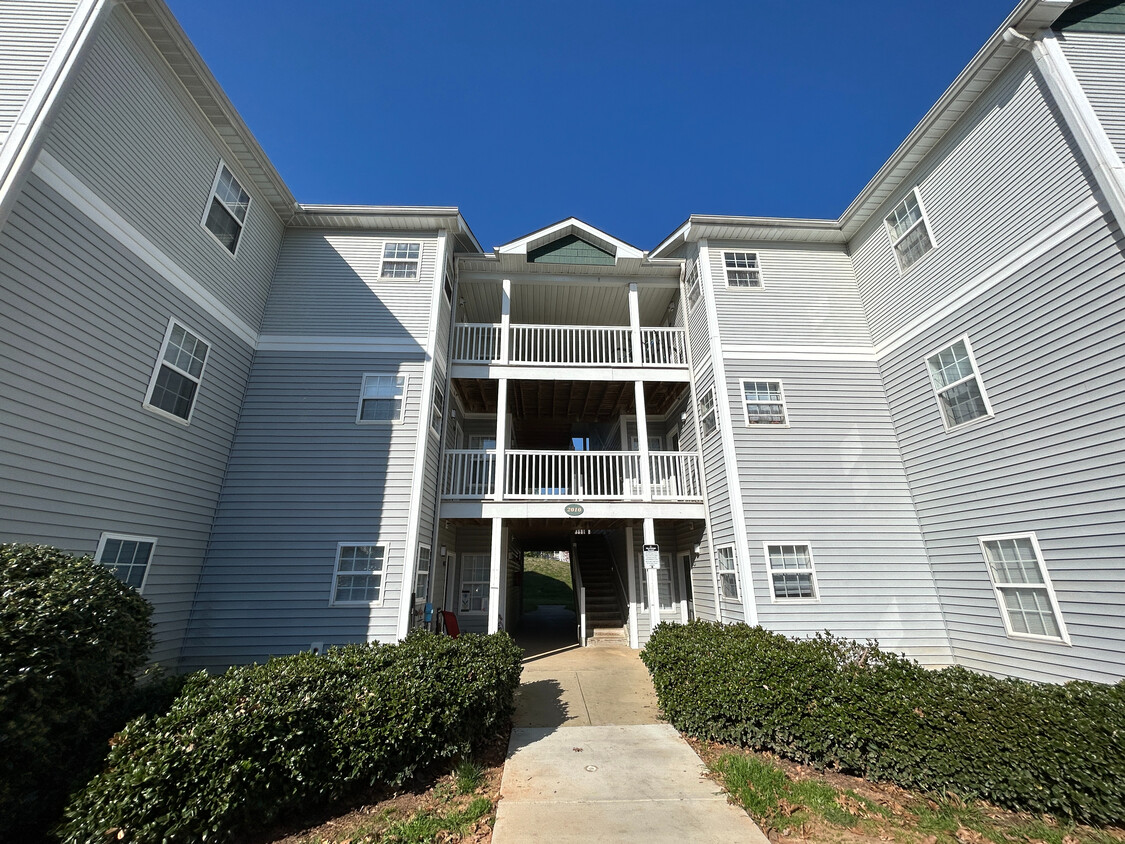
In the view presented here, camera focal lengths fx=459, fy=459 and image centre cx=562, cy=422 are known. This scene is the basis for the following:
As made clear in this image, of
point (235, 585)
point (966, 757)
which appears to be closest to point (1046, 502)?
point (966, 757)

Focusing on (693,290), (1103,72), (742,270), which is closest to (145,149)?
(693,290)

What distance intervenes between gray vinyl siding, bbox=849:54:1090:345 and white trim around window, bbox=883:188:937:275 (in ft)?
0.35

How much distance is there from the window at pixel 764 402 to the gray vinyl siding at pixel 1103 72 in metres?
5.45

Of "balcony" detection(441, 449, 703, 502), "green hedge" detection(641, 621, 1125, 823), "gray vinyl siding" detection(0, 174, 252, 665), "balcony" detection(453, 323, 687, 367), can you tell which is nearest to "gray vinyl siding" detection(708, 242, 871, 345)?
"balcony" detection(453, 323, 687, 367)

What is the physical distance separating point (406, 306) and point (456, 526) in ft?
19.8

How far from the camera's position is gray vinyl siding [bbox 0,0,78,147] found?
537 centimetres

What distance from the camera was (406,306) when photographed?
991 centimetres

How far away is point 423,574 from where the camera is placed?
9.20m

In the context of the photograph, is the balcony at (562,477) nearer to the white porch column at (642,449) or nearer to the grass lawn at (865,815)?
the white porch column at (642,449)

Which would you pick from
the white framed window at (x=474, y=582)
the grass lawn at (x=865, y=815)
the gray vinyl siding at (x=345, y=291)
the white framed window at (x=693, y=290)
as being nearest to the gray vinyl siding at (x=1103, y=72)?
the white framed window at (x=693, y=290)

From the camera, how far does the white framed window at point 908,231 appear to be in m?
8.79

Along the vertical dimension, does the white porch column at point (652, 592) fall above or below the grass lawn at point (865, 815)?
above

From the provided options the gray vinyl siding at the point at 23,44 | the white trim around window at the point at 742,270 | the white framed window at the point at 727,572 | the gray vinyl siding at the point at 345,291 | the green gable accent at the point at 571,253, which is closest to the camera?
the gray vinyl siding at the point at 23,44

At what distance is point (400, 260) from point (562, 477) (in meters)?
6.13
